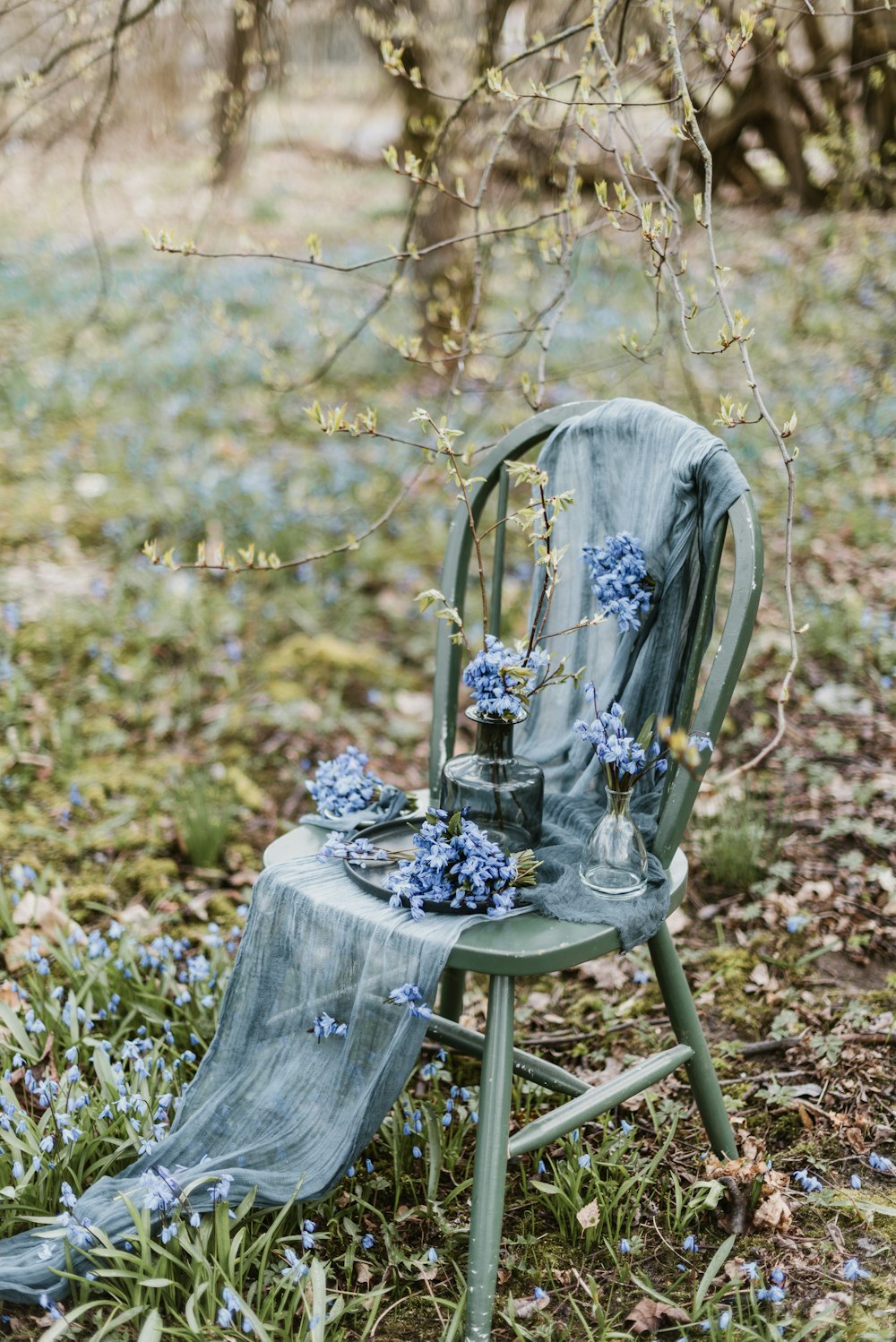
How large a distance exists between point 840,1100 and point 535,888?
1123mm

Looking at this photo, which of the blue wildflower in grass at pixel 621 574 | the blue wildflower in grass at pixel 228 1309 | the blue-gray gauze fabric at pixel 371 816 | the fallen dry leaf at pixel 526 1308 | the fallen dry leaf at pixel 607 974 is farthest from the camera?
the fallen dry leaf at pixel 607 974

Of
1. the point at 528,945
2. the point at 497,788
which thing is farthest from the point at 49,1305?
the point at 497,788

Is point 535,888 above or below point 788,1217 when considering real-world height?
above

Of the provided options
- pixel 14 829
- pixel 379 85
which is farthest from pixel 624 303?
pixel 14 829

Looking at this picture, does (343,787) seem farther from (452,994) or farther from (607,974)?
(607,974)

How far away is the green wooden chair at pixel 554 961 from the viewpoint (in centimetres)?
200

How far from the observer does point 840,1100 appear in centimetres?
269

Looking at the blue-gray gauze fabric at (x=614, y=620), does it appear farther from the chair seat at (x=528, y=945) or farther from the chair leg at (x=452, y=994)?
the chair leg at (x=452, y=994)

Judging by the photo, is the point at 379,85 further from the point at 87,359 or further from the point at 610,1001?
the point at 610,1001

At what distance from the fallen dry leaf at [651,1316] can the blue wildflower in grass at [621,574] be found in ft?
4.33

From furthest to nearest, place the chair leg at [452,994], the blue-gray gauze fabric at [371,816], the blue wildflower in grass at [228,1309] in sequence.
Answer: the chair leg at [452,994]
the blue-gray gauze fabric at [371,816]
the blue wildflower in grass at [228,1309]

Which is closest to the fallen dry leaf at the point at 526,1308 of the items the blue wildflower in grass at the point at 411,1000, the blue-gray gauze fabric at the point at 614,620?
the blue wildflower in grass at the point at 411,1000

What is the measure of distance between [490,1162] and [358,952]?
1.45 feet

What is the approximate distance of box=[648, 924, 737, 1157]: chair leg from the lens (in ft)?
7.80
